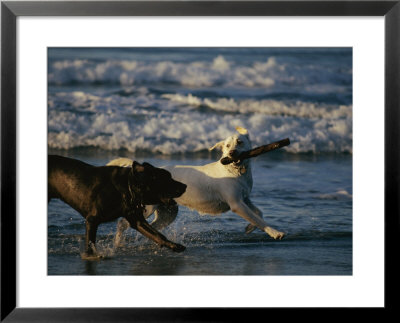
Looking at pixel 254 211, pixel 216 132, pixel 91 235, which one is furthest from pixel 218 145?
pixel 91 235

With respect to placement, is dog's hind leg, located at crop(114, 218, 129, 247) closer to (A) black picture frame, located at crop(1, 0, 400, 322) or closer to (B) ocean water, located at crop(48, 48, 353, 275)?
(B) ocean water, located at crop(48, 48, 353, 275)

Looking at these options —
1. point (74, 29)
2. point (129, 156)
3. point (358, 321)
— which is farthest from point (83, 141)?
point (358, 321)

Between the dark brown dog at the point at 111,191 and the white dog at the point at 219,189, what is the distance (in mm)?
36

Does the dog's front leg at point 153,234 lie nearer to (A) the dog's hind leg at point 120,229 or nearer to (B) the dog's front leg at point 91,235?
(A) the dog's hind leg at point 120,229

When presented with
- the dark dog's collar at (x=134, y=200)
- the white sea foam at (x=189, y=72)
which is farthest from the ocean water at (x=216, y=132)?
the dark dog's collar at (x=134, y=200)

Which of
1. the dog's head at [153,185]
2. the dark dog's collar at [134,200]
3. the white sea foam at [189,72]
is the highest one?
the white sea foam at [189,72]

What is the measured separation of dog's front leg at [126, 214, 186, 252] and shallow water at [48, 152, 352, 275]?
0.02 metres

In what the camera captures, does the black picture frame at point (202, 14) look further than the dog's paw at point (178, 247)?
No

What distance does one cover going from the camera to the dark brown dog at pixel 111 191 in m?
2.70

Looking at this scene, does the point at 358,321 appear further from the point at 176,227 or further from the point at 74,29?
the point at 74,29

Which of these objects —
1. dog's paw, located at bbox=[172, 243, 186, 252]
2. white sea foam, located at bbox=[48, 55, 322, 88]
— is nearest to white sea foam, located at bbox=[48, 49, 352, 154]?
white sea foam, located at bbox=[48, 55, 322, 88]

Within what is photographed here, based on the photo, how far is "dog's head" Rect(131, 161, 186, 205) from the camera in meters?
2.73

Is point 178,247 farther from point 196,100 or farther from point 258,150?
point 196,100

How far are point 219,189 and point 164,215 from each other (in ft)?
0.96
